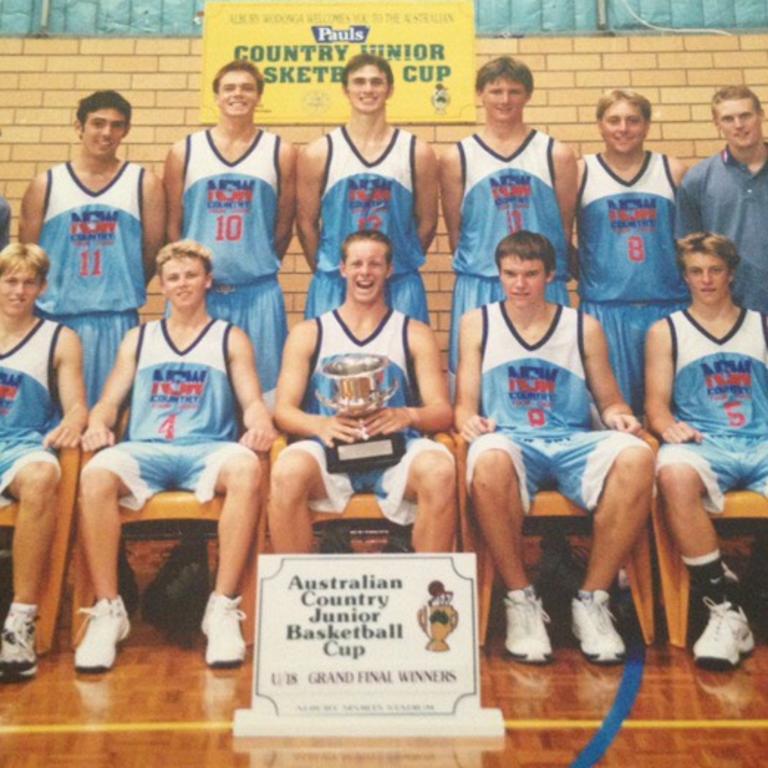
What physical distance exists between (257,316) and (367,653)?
69.7 inches

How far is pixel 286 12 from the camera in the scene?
4742mm

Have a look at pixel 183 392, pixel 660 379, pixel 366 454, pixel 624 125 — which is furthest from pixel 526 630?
pixel 624 125

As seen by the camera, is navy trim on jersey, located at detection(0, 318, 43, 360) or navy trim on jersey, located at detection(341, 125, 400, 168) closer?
navy trim on jersey, located at detection(0, 318, 43, 360)

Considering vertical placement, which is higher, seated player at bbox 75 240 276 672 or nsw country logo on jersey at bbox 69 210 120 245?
nsw country logo on jersey at bbox 69 210 120 245

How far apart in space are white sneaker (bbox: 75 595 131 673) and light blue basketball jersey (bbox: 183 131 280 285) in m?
1.42

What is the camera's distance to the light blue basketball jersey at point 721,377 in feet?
9.12

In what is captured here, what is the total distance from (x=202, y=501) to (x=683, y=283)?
210 cm

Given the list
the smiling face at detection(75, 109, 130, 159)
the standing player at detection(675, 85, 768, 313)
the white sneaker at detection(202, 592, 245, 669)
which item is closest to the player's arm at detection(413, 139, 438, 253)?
the standing player at detection(675, 85, 768, 313)

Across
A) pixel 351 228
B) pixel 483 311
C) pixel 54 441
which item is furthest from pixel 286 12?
pixel 54 441

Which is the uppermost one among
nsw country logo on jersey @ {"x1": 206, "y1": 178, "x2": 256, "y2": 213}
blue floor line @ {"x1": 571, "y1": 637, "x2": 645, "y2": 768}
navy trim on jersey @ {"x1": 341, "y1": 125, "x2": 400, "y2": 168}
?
navy trim on jersey @ {"x1": 341, "y1": 125, "x2": 400, "y2": 168}

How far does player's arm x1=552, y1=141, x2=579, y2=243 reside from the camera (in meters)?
3.38

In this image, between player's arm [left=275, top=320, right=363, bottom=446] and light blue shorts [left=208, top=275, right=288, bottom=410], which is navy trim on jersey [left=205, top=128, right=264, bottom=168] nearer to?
light blue shorts [left=208, top=275, right=288, bottom=410]

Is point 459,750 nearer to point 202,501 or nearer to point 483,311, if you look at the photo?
point 202,501

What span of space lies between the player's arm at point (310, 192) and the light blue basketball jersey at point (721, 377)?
1.46 metres
